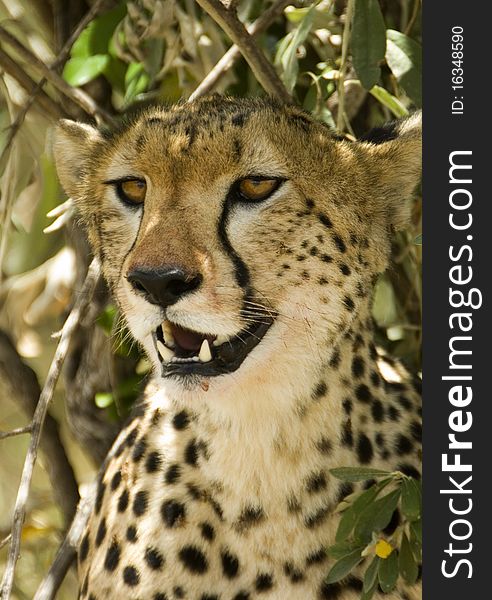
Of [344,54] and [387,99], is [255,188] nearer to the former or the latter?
[344,54]

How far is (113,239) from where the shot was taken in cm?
232

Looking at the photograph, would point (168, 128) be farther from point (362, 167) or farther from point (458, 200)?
point (458, 200)

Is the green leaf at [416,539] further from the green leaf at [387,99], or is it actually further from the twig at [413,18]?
the twig at [413,18]

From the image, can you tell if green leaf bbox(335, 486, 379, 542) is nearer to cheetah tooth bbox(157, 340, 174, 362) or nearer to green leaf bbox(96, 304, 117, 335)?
cheetah tooth bbox(157, 340, 174, 362)

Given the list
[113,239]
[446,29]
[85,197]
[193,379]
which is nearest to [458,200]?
[446,29]

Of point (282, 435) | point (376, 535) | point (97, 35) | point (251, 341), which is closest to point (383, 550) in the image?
point (376, 535)

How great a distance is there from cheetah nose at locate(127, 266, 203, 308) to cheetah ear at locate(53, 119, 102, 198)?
577 millimetres

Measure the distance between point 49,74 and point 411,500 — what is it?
138 centimetres

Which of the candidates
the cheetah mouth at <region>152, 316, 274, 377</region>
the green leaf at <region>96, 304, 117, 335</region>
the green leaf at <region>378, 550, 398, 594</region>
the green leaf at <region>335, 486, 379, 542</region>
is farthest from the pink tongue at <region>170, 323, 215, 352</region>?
the green leaf at <region>96, 304, 117, 335</region>

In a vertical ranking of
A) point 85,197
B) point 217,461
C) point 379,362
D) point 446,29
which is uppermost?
point 446,29

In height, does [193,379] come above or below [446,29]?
below

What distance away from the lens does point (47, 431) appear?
3299mm

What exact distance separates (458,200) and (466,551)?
1.89 feet

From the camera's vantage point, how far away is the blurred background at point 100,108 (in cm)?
288
